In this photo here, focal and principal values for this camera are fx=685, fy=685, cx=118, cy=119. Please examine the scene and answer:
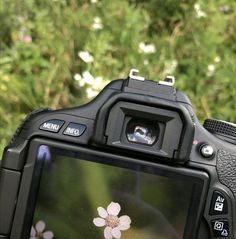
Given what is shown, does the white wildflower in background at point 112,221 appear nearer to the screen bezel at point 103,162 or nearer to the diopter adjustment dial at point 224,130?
the screen bezel at point 103,162

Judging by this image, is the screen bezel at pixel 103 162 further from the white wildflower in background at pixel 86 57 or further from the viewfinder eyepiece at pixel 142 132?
the white wildflower in background at pixel 86 57

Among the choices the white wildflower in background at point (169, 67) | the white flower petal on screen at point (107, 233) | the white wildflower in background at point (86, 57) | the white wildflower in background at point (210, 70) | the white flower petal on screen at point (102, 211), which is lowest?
the white flower petal on screen at point (107, 233)

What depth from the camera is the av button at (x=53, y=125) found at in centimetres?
89

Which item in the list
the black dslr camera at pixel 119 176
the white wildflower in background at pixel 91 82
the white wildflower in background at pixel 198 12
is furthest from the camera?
the white wildflower in background at pixel 198 12

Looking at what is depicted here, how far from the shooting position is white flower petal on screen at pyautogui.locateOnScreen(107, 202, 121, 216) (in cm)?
90

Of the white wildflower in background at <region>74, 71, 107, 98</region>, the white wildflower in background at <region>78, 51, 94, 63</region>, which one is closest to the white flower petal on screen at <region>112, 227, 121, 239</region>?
the white wildflower in background at <region>74, 71, 107, 98</region>

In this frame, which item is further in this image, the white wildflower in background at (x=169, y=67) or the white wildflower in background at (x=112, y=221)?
the white wildflower in background at (x=169, y=67)

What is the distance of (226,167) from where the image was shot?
0.89 metres

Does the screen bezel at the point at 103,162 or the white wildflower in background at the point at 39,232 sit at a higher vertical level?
the screen bezel at the point at 103,162

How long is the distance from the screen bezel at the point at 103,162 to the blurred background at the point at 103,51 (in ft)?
1.76

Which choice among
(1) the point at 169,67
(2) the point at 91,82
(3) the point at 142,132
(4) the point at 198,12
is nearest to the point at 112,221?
(3) the point at 142,132

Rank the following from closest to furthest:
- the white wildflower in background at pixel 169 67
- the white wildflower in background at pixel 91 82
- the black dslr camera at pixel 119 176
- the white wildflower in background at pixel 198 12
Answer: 1. the black dslr camera at pixel 119 176
2. the white wildflower in background at pixel 91 82
3. the white wildflower in background at pixel 169 67
4. the white wildflower in background at pixel 198 12

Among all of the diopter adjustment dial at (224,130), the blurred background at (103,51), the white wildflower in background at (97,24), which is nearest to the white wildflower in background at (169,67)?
the blurred background at (103,51)

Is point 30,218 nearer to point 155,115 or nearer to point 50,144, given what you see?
point 50,144
